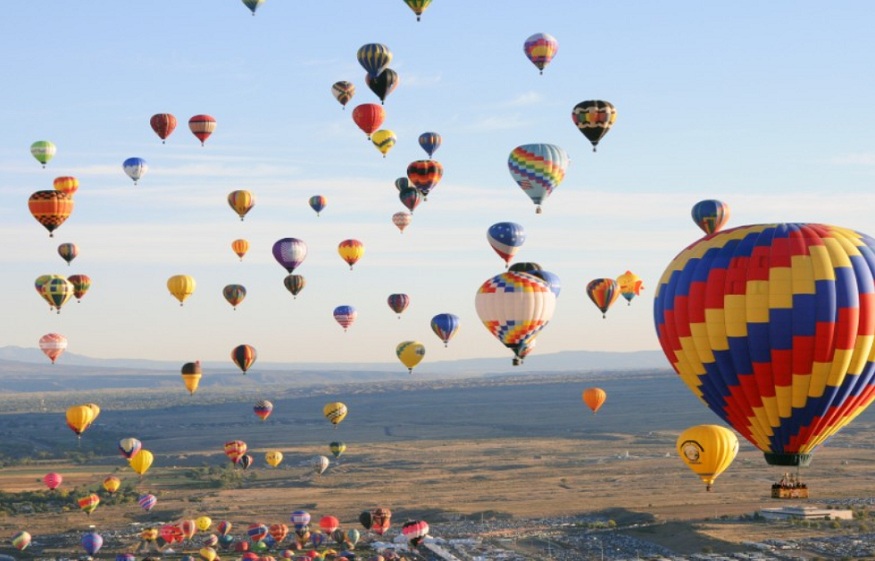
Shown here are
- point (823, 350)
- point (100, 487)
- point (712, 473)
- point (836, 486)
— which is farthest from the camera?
point (100, 487)

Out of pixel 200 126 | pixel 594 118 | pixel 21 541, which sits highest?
pixel 200 126

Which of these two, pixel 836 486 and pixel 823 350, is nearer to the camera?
pixel 823 350

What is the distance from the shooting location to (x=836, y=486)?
79.8 metres

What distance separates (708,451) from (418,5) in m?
21.4

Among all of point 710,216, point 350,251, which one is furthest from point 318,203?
point 710,216

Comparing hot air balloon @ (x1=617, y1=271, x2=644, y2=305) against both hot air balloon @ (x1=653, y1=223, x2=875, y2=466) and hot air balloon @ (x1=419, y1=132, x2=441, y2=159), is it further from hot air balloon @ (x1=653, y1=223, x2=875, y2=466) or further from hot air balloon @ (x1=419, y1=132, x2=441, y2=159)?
hot air balloon @ (x1=653, y1=223, x2=875, y2=466)

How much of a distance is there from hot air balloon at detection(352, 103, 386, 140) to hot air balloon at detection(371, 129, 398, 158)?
2.85 metres

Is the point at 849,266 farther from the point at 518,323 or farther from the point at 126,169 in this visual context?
the point at 126,169

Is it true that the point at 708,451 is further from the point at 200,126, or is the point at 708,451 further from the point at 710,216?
the point at 200,126

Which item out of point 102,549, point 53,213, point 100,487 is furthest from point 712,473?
point 100,487

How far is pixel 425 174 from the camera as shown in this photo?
204ft

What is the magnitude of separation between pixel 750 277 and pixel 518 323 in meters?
17.4

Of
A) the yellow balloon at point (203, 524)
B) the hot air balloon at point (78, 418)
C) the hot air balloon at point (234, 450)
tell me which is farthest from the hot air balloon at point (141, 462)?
the yellow balloon at point (203, 524)

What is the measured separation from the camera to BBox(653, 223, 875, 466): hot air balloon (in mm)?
33625
